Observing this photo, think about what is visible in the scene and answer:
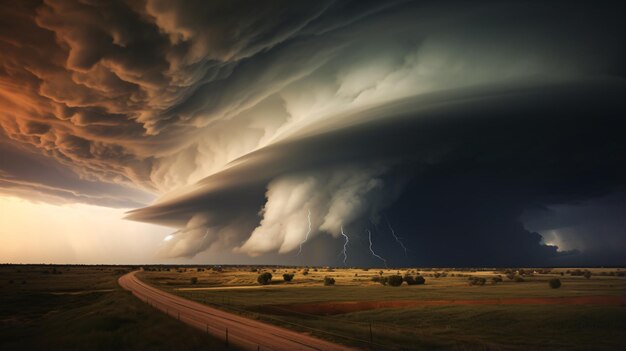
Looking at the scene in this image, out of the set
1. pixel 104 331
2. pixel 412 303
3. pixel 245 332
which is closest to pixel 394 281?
pixel 412 303

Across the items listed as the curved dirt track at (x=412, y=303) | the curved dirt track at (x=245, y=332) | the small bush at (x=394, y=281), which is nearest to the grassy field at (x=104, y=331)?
the curved dirt track at (x=245, y=332)

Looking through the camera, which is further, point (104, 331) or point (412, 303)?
point (412, 303)

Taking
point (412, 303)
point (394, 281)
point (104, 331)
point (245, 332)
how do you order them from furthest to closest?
A: point (394, 281)
point (412, 303)
point (104, 331)
point (245, 332)

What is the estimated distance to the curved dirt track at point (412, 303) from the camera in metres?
51.9

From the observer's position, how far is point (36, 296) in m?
71.6

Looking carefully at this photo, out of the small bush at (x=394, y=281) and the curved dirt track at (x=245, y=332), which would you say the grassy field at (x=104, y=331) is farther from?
the small bush at (x=394, y=281)

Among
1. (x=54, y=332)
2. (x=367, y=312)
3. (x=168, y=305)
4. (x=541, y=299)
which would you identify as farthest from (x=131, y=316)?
(x=541, y=299)

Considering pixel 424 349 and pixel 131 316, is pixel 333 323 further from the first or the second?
pixel 131 316

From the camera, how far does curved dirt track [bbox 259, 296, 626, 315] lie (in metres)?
51.9

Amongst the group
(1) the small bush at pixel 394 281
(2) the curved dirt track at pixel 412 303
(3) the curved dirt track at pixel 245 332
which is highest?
(1) the small bush at pixel 394 281

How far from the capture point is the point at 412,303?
2202 inches

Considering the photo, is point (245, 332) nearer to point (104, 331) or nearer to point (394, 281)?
point (104, 331)

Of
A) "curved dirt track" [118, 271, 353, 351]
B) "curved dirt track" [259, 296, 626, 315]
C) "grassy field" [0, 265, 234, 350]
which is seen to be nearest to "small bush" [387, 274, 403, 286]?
"curved dirt track" [259, 296, 626, 315]

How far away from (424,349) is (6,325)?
1828 inches
